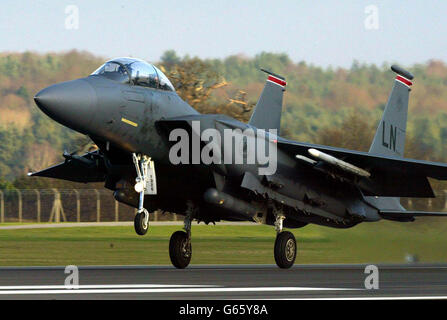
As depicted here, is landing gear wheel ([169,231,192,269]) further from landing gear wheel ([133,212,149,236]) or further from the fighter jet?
landing gear wheel ([133,212,149,236])

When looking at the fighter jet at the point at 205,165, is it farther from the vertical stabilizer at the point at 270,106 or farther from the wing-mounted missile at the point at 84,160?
the vertical stabilizer at the point at 270,106

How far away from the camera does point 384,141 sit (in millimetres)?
18516

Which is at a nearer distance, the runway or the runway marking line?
the runway

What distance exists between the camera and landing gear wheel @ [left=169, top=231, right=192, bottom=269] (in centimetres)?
1584

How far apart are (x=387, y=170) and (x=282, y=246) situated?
8.38 feet

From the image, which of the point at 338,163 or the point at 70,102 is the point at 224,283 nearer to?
the point at 338,163

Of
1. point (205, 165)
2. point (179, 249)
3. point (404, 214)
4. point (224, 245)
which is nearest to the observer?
point (205, 165)

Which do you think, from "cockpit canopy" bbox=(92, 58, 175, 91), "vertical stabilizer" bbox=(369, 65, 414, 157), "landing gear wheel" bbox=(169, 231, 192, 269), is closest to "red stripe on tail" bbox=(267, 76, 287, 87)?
"vertical stabilizer" bbox=(369, 65, 414, 157)

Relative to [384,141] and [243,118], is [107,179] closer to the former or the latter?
[384,141]

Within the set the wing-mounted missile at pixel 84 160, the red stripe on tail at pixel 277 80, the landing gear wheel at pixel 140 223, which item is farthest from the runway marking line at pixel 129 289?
the red stripe on tail at pixel 277 80

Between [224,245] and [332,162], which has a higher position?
[332,162]

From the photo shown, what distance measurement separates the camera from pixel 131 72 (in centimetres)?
1372

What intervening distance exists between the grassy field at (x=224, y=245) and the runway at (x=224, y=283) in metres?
1.90

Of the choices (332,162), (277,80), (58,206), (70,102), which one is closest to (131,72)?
(70,102)
